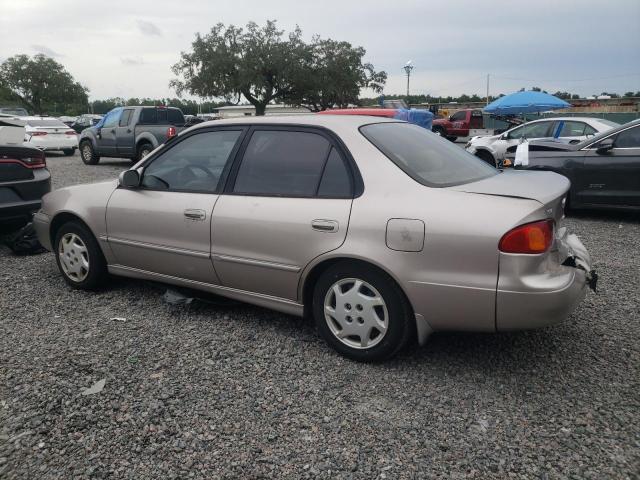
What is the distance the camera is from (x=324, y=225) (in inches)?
123

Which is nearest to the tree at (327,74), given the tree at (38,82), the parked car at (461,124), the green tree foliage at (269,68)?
the green tree foliage at (269,68)

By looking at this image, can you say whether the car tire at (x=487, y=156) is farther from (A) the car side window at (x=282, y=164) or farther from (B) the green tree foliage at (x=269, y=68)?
(B) the green tree foliage at (x=269, y=68)

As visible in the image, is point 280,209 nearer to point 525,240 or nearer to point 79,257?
point 525,240

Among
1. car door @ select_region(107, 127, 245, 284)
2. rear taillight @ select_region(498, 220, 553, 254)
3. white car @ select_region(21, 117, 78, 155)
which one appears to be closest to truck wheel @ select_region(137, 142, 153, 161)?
white car @ select_region(21, 117, 78, 155)

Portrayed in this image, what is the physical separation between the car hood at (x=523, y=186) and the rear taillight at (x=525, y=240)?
0.19 metres

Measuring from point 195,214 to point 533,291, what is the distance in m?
2.27

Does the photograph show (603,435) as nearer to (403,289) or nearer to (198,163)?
(403,289)

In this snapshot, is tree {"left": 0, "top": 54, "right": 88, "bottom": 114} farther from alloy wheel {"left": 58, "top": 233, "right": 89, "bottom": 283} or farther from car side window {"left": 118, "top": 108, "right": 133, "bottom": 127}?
alloy wheel {"left": 58, "top": 233, "right": 89, "bottom": 283}

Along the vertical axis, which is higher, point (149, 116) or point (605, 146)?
point (149, 116)

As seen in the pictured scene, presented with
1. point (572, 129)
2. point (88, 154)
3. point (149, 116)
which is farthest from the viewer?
point (88, 154)

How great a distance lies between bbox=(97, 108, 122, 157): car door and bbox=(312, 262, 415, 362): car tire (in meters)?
13.4

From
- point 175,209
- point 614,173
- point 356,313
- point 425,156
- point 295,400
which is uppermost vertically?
point 425,156

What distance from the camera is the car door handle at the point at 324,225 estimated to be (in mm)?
3081

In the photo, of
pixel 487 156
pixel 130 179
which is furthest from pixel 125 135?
pixel 130 179
